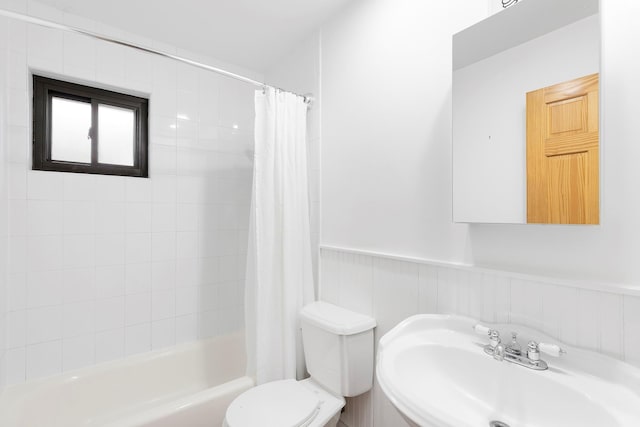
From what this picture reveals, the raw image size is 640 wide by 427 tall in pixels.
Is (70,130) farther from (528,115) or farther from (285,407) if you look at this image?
(528,115)

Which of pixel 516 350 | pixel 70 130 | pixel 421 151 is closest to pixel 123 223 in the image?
pixel 70 130

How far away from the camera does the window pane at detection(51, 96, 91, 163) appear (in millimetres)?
1804

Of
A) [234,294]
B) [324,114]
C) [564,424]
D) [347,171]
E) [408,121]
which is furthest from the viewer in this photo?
[234,294]

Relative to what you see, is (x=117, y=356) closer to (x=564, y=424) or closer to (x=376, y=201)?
(x=376, y=201)

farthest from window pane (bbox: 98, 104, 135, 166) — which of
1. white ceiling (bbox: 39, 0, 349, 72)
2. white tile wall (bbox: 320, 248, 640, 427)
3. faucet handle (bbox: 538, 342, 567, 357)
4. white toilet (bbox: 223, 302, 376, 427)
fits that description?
faucet handle (bbox: 538, 342, 567, 357)

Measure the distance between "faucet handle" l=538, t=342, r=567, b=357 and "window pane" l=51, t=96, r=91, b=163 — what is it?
243cm

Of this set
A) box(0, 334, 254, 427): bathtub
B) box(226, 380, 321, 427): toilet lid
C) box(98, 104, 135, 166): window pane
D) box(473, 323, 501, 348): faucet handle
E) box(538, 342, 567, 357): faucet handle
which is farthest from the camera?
box(98, 104, 135, 166): window pane

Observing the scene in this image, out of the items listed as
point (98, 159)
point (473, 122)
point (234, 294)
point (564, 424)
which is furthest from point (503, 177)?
point (98, 159)

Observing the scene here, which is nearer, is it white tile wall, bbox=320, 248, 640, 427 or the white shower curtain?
white tile wall, bbox=320, 248, 640, 427

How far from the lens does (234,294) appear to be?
236 centimetres

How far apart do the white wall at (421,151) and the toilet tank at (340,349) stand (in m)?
0.38

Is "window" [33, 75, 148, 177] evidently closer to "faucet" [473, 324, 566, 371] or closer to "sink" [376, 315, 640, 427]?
"sink" [376, 315, 640, 427]

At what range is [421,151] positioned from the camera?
4.20ft

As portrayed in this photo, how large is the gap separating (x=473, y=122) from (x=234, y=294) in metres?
2.02
